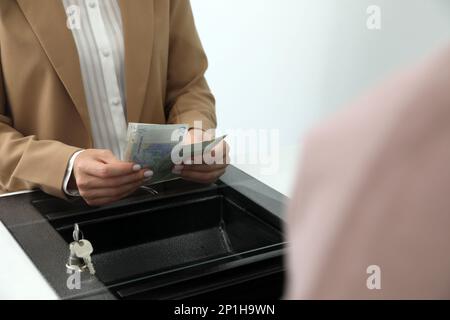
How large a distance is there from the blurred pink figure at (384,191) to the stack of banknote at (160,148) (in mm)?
1022

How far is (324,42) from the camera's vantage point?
403 cm

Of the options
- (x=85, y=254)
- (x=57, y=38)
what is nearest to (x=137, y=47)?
(x=57, y=38)

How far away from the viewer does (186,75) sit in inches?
74.9

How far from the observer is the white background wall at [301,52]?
3717mm

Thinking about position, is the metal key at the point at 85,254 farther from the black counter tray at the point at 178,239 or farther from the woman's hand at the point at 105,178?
the woman's hand at the point at 105,178

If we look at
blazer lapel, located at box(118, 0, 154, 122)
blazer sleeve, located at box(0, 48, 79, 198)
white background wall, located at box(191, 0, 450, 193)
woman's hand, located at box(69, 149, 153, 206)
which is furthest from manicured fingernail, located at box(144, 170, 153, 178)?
white background wall, located at box(191, 0, 450, 193)

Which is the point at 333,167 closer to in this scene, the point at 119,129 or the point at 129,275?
the point at 129,275

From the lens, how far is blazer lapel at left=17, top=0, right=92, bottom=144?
1529 mm

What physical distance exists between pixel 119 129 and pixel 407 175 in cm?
140

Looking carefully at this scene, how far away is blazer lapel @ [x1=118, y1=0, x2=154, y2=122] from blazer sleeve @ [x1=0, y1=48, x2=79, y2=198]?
244 millimetres

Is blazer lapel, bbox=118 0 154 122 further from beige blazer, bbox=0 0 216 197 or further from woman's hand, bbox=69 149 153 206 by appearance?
woman's hand, bbox=69 149 153 206

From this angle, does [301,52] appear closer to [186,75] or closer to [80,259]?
[186,75]

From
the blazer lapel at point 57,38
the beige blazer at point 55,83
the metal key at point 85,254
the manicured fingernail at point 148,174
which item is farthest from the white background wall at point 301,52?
the metal key at point 85,254
